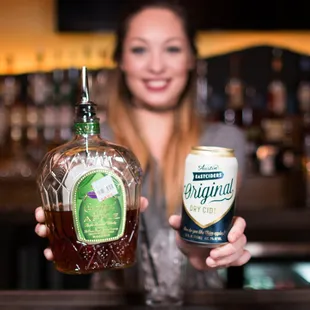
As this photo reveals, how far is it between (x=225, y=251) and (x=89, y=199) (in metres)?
0.19

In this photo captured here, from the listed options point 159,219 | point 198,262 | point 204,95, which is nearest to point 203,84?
point 204,95

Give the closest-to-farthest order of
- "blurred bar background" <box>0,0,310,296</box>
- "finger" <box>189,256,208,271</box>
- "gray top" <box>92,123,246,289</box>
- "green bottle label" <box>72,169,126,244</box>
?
"green bottle label" <box>72,169,126,244</box> < "finger" <box>189,256,208,271</box> < "gray top" <box>92,123,246,289</box> < "blurred bar background" <box>0,0,310,296</box>

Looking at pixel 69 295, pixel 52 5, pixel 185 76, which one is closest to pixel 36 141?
pixel 52 5

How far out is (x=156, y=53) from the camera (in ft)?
4.84

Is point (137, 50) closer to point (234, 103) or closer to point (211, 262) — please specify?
point (211, 262)

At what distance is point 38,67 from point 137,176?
2.17 metres

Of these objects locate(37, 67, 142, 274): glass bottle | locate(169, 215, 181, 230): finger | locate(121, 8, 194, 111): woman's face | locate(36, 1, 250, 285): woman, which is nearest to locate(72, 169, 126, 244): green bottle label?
locate(37, 67, 142, 274): glass bottle

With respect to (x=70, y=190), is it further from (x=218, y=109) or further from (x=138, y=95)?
(x=218, y=109)

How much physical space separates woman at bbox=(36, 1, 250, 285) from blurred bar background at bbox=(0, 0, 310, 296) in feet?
2.30

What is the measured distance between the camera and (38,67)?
2873 mm

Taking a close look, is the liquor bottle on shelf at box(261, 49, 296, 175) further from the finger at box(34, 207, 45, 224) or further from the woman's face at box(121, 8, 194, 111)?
the finger at box(34, 207, 45, 224)

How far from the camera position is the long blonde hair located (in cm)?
148

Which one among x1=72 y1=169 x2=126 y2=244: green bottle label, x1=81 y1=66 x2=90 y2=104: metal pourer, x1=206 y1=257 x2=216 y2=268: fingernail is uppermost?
x1=81 y1=66 x2=90 y2=104: metal pourer

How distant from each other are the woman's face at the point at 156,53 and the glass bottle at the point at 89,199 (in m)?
0.65
